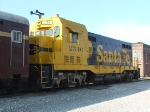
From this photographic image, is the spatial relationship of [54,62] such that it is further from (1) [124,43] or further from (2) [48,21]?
(1) [124,43]

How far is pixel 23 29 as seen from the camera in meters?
9.63

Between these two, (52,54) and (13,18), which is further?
(52,54)

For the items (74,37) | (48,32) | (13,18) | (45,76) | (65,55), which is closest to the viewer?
(13,18)

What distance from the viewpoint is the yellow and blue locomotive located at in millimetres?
10873

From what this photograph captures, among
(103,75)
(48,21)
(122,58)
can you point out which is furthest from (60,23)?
(122,58)

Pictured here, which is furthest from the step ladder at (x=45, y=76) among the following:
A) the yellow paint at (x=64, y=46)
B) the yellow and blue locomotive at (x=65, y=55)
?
the yellow paint at (x=64, y=46)

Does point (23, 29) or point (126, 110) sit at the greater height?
point (23, 29)

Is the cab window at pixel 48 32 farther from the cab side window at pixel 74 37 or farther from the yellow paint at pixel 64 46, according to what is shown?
the cab side window at pixel 74 37

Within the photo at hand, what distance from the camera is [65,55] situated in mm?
11953

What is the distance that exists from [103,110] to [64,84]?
18.8ft

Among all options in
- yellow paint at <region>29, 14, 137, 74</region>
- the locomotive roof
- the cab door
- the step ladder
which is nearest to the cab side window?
yellow paint at <region>29, 14, 137, 74</region>

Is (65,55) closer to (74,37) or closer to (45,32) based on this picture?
(74,37)

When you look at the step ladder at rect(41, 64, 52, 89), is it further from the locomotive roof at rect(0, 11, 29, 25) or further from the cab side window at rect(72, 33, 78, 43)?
the cab side window at rect(72, 33, 78, 43)

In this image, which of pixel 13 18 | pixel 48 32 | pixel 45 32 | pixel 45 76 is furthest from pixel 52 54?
pixel 13 18
